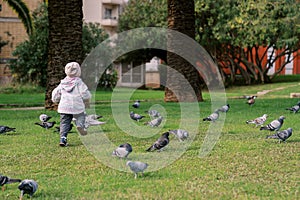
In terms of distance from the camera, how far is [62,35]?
15680 mm

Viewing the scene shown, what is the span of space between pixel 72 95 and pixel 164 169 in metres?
2.91

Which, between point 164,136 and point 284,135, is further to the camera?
point 284,135

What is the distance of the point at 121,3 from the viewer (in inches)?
1852

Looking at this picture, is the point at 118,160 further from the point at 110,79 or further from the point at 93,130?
the point at 110,79

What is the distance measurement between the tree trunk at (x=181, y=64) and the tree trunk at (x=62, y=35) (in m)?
3.84

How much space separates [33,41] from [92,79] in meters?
3.56

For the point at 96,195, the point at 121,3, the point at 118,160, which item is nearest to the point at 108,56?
the point at 121,3

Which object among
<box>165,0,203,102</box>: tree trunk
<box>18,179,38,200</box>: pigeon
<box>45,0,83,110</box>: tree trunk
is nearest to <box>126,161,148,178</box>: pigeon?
<box>18,179,38,200</box>: pigeon

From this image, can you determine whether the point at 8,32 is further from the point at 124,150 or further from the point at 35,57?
the point at 124,150

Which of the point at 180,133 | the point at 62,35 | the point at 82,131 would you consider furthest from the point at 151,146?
the point at 62,35

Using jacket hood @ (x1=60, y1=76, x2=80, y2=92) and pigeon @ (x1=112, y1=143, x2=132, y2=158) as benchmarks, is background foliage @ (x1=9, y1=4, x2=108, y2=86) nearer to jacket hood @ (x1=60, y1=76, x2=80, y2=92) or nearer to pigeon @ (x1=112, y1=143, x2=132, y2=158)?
jacket hood @ (x1=60, y1=76, x2=80, y2=92)

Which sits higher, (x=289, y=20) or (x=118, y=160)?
(x=289, y=20)

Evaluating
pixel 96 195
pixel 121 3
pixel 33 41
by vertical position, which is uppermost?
pixel 121 3

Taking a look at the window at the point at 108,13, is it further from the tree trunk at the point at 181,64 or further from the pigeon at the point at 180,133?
the pigeon at the point at 180,133
